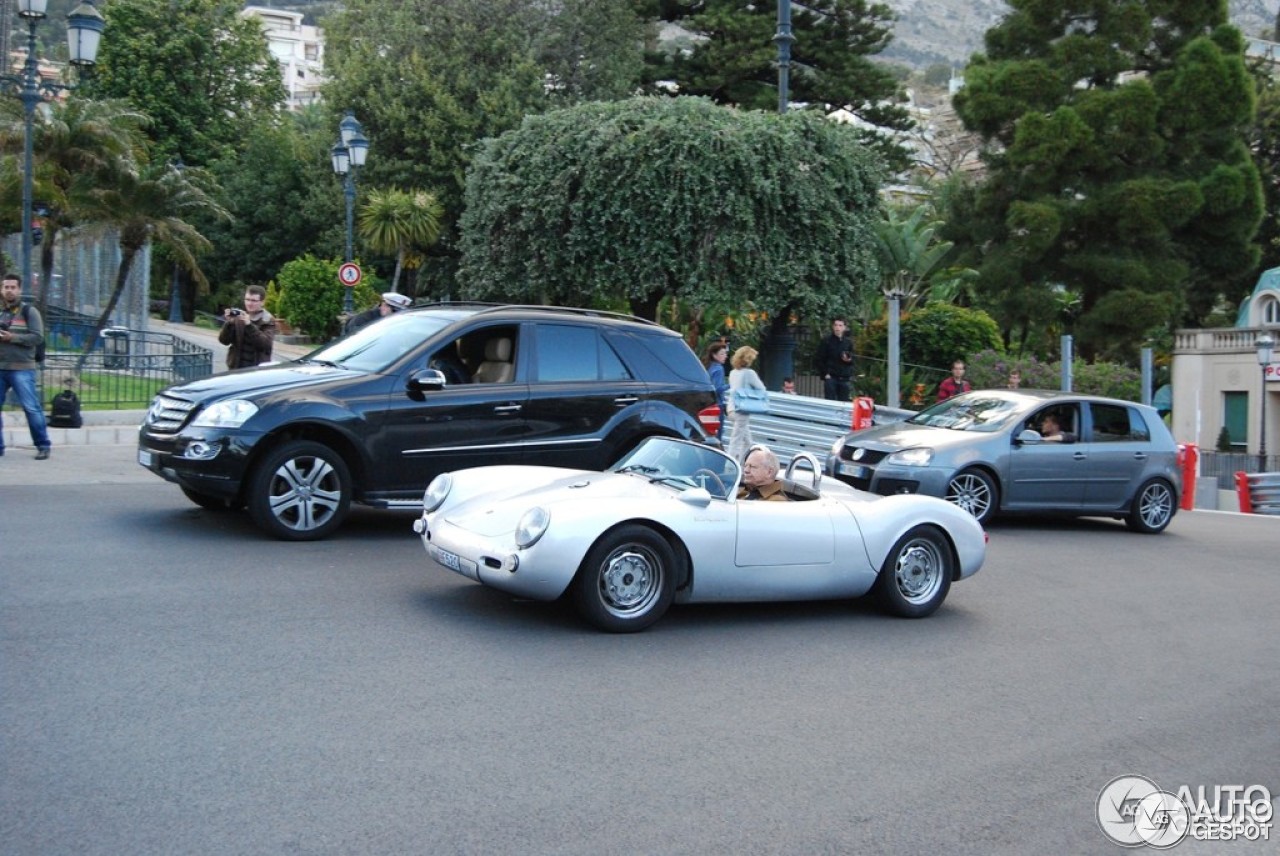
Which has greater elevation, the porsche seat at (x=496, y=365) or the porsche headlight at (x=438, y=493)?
the porsche seat at (x=496, y=365)

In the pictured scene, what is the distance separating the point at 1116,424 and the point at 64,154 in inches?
842

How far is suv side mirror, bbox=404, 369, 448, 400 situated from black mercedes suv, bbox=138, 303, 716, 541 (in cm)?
1

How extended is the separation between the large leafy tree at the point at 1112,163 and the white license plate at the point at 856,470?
29470 mm

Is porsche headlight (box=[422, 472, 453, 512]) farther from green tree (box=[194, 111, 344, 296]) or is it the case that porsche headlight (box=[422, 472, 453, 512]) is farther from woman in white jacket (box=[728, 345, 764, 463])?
green tree (box=[194, 111, 344, 296])

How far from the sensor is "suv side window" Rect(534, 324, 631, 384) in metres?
11.2

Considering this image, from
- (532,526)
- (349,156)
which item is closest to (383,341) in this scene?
(532,526)

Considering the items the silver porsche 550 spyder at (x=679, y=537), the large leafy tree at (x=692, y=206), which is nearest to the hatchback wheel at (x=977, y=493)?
the silver porsche 550 spyder at (x=679, y=537)

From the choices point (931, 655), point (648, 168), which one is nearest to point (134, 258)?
point (648, 168)

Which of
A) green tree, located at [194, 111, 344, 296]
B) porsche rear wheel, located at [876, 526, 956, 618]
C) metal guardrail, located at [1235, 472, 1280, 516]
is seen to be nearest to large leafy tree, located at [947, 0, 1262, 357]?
metal guardrail, located at [1235, 472, 1280, 516]

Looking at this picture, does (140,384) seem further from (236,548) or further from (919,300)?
(919,300)

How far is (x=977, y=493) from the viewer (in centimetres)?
1365

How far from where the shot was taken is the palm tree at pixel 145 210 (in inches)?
1052

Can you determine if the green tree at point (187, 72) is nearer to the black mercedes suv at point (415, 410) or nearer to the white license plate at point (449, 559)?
the black mercedes suv at point (415, 410)

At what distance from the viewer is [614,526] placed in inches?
300
